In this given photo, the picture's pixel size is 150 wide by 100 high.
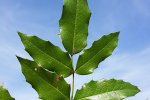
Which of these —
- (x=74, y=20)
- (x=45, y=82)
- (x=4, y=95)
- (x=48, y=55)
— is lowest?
(x=4, y=95)

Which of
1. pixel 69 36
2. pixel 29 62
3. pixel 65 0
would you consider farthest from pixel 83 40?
pixel 29 62

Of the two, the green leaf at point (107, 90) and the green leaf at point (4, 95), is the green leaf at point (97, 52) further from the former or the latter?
the green leaf at point (4, 95)

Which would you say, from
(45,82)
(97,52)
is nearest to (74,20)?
(97,52)

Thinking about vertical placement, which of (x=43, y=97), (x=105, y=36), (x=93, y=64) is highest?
(x=105, y=36)

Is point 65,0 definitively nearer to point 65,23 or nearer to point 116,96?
point 65,23

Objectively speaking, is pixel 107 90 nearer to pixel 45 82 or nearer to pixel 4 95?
pixel 45 82

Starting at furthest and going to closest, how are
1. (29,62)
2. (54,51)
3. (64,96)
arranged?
(54,51)
(64,96)
(29,62)
